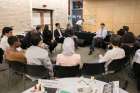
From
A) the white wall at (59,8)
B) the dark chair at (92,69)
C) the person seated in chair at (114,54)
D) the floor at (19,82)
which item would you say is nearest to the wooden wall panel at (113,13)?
the white wall at (59,8)

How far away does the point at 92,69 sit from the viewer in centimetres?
417

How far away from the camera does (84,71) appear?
13.6 ft

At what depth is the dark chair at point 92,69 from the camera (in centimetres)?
412

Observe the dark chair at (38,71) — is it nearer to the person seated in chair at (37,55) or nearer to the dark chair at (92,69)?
the person seated in chair at (37,55)

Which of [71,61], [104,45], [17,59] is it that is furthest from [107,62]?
[104,45]

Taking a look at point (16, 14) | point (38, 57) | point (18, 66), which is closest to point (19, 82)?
point (18, 66)

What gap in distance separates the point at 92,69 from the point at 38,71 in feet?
3.22

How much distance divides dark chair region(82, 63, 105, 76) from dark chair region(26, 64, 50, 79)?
2.24ft

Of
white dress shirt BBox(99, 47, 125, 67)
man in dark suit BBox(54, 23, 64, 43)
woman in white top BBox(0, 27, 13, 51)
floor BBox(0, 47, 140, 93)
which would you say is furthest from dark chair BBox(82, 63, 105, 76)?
man in dark suit BBox(54, 23, 64, 43)

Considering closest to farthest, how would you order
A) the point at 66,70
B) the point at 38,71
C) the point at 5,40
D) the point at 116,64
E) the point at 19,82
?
1. the point at 66,70
2. the point at 38,71
3. the point at 116,64
4. the point at 19,82
5. the point at 5,40

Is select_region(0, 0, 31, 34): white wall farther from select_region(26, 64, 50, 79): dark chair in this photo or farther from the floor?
select_region(26, 64, 50, 79): dark chair

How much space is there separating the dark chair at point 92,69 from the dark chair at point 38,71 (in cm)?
68

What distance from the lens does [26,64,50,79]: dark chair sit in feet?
13.0

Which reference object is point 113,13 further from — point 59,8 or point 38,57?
point 38,57
